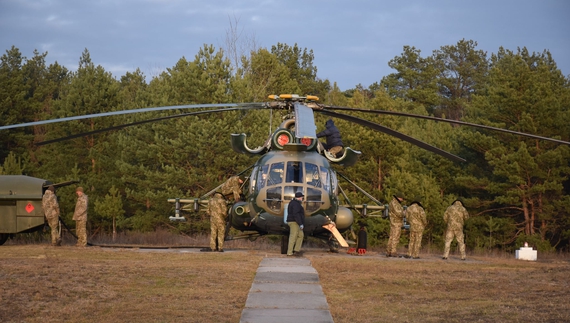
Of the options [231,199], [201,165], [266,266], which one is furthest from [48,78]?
[266,266]

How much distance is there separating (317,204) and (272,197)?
3.69 feet

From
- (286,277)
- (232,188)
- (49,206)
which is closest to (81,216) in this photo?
(49,206)

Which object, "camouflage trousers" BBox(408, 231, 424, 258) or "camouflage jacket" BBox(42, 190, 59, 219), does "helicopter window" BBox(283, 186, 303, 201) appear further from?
"camouflage jacket" BBox(42, 190, 59, 219)

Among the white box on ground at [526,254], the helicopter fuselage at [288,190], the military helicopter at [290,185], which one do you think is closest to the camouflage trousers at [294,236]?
the helicopter fuselage at [288,190]

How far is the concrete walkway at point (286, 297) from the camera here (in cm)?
943

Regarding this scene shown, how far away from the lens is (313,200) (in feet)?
60.4

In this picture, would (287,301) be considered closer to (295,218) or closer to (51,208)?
(295,218)

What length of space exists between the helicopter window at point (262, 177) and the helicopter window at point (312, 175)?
104 centimetres

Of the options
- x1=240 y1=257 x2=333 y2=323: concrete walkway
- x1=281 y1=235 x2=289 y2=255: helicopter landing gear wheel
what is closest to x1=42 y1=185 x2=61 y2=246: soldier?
x1=281 y1=235 x2=289 y2=255: helicopter landing gear wheel

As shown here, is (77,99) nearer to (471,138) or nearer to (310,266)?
(471,138)

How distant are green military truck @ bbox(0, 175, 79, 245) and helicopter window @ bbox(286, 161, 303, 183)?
27.1 ft

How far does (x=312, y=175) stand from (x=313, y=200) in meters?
0.65

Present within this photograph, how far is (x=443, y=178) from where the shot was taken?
4394 cm

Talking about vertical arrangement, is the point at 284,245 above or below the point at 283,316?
above
